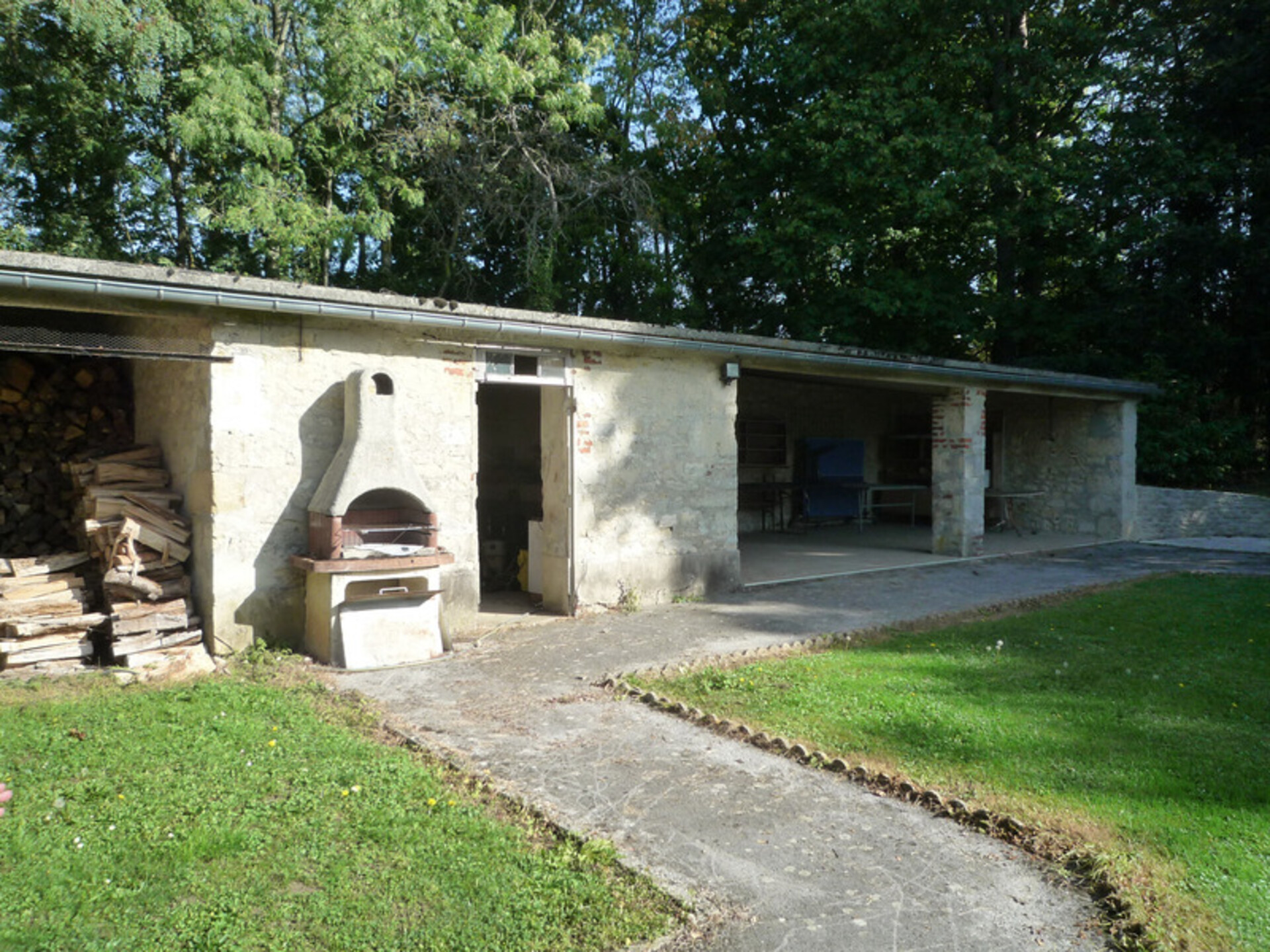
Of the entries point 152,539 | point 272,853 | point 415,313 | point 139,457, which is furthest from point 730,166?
point 272,853

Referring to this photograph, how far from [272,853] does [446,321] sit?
454 centimetres

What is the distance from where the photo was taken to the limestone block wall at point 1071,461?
48.3 ft

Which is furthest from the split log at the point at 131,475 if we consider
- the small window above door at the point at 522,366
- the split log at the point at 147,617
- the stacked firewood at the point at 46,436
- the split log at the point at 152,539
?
the small window above door at the point at 522,366

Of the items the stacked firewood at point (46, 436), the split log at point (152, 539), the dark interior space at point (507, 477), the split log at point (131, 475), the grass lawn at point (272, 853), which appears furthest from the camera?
the dark interior space at point (507, 477)

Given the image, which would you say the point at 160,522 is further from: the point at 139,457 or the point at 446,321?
the point at 446,321

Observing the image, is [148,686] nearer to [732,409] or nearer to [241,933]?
[241,933]

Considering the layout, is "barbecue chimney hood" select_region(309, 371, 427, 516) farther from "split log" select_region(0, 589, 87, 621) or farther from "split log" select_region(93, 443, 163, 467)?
"split log" select_region(0, 589, 87, 621)

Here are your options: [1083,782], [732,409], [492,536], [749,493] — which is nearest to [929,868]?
[1083,782]

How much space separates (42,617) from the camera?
20.1ft

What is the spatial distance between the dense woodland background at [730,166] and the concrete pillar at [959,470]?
18.6ft

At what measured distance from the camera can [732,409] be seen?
9.50m

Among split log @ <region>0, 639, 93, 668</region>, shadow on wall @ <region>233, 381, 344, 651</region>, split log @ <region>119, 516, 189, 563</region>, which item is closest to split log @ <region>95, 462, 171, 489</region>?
split log @ <region>119, 516, 189, 563</region>

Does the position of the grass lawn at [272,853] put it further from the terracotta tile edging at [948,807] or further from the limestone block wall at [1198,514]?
the limestone block wall at [1198,514]

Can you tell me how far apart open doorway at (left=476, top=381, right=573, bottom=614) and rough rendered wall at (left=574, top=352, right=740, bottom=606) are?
0.19m
